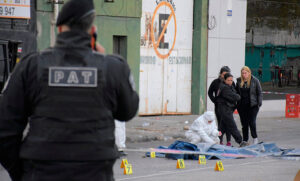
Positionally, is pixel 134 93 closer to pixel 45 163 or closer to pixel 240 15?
pixel 45 163

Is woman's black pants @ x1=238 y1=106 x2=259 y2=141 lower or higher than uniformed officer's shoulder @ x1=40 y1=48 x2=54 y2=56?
lower

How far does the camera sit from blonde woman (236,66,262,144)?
14.4m

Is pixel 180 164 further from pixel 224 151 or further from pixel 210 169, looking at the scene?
pixel 224 151

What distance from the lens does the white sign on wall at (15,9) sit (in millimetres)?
17375

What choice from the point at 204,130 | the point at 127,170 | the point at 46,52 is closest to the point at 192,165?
the point at 127,170

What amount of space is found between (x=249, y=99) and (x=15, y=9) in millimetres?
6558

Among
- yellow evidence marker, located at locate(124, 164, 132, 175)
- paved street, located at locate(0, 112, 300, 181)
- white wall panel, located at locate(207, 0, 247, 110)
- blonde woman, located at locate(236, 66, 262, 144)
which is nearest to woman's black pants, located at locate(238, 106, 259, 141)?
blonde woman, located at locate(236, 66, 262, 144)

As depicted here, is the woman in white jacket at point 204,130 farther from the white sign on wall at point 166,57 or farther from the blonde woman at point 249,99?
the white sign on wall at point 166,57

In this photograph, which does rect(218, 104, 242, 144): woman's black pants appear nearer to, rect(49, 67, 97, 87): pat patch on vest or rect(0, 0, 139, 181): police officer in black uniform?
rect(0, 0, 139, 181): police officer in black uniform

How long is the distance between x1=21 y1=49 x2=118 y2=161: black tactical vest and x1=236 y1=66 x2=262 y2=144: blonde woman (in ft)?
36.2

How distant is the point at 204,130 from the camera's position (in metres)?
12.9

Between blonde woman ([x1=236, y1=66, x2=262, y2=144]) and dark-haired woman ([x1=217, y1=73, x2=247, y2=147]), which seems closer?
dark-haired woman ([x1=217, y1=73, x2=247, y2=147])

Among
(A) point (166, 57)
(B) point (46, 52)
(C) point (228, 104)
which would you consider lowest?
(C) point (228, 104)

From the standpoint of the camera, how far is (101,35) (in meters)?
19.2
